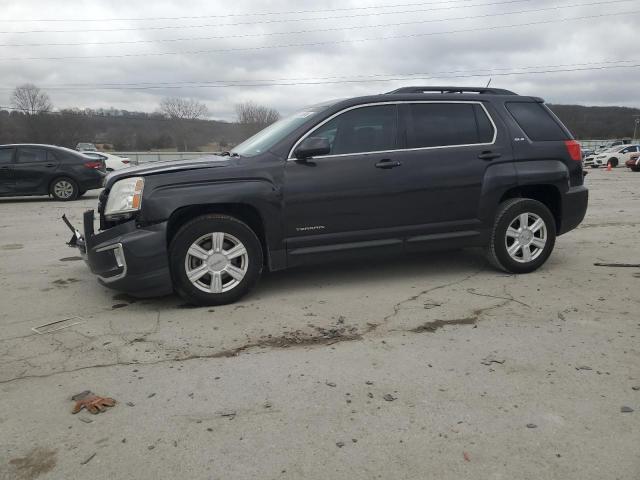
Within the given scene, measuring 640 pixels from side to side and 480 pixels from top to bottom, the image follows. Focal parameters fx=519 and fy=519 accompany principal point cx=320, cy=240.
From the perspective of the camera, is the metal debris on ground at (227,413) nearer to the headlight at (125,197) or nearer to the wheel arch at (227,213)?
the wheel arch at (227,213)

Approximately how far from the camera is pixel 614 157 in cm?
3644

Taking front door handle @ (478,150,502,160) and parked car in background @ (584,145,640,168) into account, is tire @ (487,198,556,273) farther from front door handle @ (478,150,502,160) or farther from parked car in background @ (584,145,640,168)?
parked car in background @ (584,145,640,168)

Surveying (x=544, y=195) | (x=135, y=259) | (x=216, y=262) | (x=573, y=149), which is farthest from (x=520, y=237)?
(x=135, y=259)

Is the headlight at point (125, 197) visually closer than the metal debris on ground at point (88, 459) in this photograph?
No

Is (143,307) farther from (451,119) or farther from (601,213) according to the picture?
(601,213)

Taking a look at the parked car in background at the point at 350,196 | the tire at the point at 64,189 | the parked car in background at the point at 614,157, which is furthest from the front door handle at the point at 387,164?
the parked car in background at the point at 614,157

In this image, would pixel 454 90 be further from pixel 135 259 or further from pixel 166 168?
pixel 135 259

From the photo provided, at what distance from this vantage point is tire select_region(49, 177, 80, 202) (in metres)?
13.2

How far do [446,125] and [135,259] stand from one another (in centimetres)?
315

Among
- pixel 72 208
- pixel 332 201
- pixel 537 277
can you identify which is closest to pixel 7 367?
pixel 332 201

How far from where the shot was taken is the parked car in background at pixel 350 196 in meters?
4.30

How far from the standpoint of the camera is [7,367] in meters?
3.31

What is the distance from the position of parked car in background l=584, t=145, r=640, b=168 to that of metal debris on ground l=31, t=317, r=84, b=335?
1522 inches

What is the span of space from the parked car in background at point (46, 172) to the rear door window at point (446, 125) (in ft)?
35.9
